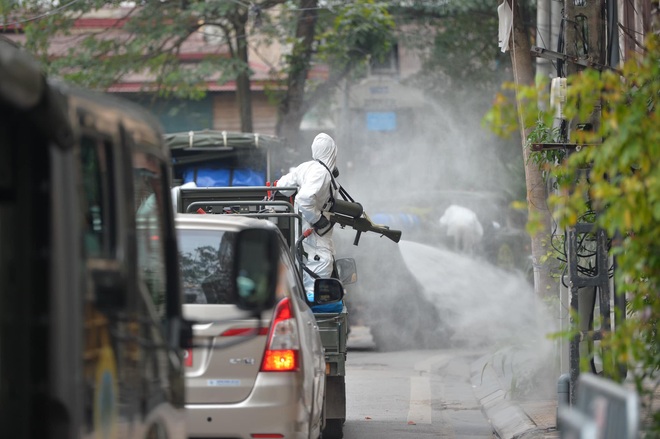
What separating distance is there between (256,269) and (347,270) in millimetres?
5751

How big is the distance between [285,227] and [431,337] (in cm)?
619

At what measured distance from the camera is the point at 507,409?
10414 mm

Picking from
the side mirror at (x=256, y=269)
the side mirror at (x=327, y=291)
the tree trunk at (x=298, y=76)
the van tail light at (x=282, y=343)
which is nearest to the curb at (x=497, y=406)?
the side mirror at (x=327, y=291)

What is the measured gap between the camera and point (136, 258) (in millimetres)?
3672

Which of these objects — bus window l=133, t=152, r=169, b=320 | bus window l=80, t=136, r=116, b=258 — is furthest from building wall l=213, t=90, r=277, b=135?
bus window l=80, t=136, r=116, b=258

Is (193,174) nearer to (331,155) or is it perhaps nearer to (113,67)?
(113,67)

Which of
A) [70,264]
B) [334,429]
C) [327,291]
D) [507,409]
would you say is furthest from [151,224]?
[507,409]

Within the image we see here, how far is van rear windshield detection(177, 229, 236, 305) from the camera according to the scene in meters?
6.58

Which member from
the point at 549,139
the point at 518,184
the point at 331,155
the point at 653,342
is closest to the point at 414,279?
the point at 331,155

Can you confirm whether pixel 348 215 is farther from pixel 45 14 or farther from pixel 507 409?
pixel 45 14

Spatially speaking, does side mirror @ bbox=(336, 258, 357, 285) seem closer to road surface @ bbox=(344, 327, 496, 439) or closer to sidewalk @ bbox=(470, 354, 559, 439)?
road surface @ bbox=(344, 327, 496, 439)

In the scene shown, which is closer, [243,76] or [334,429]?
[334,429]

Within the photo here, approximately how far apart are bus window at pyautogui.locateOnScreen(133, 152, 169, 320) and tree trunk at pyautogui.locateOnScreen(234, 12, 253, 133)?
61.5 ft

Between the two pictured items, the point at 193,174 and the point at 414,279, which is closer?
the point at 414,279
